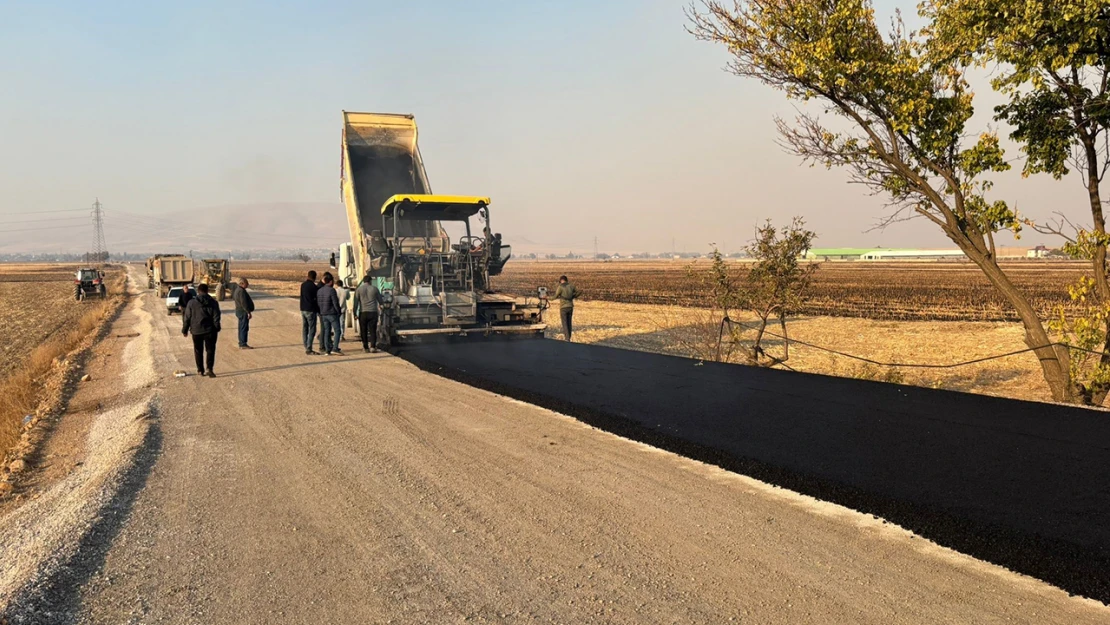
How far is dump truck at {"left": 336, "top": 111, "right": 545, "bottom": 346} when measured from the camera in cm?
1416

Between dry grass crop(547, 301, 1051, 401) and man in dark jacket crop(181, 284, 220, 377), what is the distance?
27.6 feet

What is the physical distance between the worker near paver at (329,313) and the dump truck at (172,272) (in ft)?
91.1

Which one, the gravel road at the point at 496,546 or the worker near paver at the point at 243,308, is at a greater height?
the worker near paver at the point at 243,308

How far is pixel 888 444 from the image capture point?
6.66 meters

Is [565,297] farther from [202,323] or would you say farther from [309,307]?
[202,323]

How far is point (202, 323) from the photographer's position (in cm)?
1133

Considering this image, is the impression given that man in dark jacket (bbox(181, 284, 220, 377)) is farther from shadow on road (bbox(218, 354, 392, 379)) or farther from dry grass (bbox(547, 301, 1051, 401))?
dry grass (bbox(547, 301, 1051, 401))

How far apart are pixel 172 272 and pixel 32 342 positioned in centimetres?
1725

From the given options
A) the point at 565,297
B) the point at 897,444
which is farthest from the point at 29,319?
the point at 897,444

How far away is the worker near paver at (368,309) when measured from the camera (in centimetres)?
1380

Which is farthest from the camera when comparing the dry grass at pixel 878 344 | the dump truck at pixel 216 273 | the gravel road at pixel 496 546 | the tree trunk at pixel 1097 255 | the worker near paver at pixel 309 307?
the dump truck at pixel 216 273

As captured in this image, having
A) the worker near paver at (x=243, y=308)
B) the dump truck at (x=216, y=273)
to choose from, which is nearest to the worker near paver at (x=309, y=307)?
the worker near paver at (x=243, y=308)

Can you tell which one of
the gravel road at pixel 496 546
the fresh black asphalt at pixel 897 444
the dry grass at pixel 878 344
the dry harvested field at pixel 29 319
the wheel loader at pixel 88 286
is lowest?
the dry harvested field at pixel 29 319

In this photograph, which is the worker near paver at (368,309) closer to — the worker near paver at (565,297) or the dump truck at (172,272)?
the worker near paver at (565,297)
